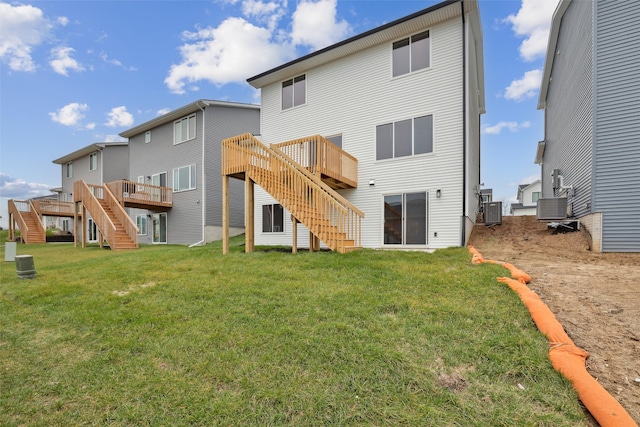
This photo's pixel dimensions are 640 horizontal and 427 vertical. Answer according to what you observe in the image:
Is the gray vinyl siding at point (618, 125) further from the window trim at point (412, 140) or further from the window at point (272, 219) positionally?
the window at point (272, 219)

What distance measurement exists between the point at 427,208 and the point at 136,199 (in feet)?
47.8

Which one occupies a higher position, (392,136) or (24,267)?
(392,136)

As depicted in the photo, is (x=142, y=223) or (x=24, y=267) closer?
(x=24, y=267)

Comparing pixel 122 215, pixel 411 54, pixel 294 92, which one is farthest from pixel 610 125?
pixel 122 215

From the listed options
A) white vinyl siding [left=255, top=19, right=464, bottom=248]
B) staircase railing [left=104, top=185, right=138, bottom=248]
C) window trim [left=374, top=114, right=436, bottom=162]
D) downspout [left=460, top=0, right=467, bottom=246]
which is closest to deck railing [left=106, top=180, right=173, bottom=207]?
staircase railing [left=104, top=185, right=138, bottom=248]

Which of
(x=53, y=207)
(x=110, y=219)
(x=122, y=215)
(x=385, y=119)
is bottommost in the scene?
(x=110, y=219)

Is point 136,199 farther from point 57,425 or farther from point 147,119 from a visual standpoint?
point 57,425

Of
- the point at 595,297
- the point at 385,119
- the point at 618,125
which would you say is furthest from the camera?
the point at 385,119

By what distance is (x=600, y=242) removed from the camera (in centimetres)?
772

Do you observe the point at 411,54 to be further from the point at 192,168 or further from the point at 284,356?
the point at 192,168

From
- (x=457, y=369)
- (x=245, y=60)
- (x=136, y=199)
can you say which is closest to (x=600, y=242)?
(x=457, y=369)

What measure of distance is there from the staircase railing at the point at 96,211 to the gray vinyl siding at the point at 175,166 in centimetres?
356

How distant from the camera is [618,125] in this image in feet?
25.4

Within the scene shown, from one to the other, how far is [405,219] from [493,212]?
4.78 metres
